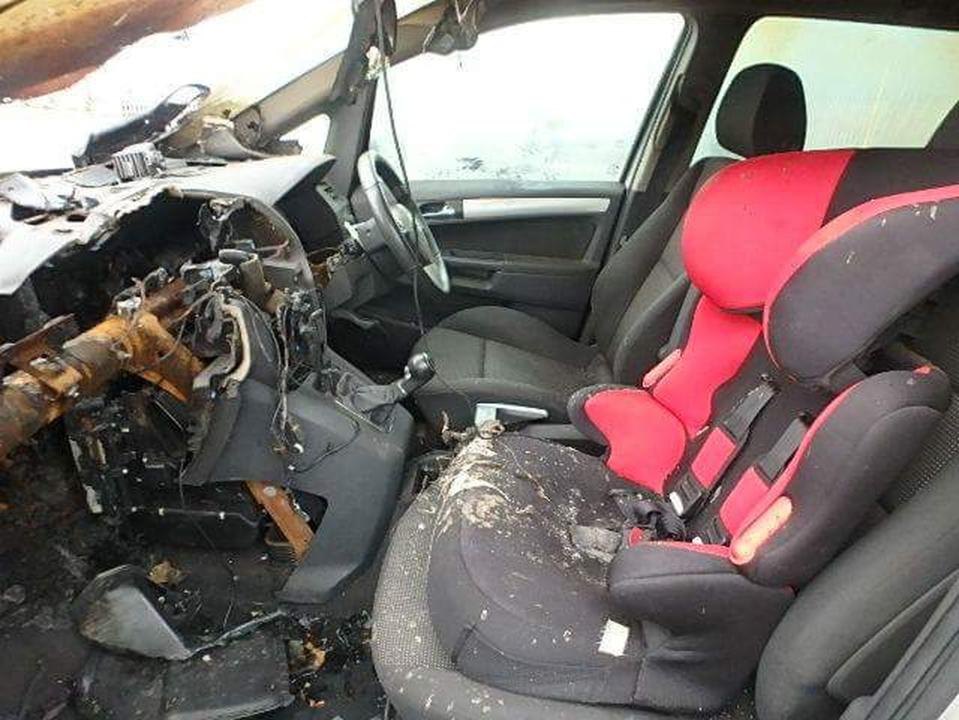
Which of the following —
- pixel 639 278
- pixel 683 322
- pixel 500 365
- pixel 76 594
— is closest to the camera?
pixel 76 594

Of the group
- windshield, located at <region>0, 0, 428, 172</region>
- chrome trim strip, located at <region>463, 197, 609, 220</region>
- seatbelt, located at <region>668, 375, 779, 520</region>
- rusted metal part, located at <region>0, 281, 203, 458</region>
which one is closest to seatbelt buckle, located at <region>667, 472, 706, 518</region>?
seatbelt, located at <region>668, 375, 779, 520</region>

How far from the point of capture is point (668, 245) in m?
2.40

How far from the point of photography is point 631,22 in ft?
8.68

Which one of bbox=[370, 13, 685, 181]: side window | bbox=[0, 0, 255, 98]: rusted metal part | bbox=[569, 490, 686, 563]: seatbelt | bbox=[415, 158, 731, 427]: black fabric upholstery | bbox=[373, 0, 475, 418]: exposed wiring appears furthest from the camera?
bbox=[370, 13, 685, 181]: side window

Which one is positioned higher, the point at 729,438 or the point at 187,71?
the point at 187,71

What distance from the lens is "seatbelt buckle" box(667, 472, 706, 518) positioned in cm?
165

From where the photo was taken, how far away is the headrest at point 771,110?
1909 mm

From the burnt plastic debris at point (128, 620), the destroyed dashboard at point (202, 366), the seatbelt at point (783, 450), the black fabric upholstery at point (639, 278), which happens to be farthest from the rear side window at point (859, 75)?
the burnt plastic debris at point (128, 620)

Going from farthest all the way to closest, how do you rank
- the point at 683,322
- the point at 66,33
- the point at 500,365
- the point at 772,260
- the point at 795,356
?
the point at 500,365 < the point at 683,322 < the point at 772,260 < the point at 795,356 < the point at 66,33

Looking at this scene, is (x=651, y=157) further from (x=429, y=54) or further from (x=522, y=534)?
(x=522, y=534)

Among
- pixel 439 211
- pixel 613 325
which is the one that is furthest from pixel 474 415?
pixel 439 211

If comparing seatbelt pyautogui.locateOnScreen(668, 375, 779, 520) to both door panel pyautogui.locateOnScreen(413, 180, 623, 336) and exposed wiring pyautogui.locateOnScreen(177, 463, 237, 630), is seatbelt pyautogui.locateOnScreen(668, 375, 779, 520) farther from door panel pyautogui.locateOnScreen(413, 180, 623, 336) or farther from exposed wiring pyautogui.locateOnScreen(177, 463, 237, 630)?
door panel pyautogui.locateOnScreen(413, 180, 623, 336)

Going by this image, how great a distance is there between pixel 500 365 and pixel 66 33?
4.72 feet

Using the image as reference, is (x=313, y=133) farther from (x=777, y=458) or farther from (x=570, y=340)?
(x=777, y=458)
